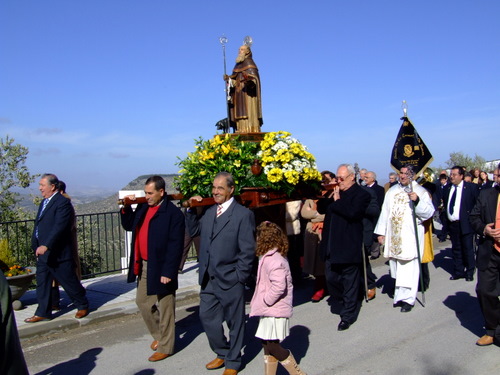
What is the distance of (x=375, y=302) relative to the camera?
808 cm

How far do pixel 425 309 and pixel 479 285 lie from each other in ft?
6.08

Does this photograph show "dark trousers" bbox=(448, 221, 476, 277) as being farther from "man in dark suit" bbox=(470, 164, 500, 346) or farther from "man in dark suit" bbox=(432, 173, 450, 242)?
"man in dark suit" bbox=(470, 164, 500, 346)

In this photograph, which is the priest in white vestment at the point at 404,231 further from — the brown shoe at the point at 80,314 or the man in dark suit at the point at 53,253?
the man in dark suit at the point at 53,253

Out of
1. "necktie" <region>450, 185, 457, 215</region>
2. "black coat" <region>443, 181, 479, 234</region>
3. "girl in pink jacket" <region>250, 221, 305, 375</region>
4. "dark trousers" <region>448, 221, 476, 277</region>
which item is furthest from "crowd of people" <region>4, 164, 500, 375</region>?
"necktie" <region>450, 185, 457, 215</region>

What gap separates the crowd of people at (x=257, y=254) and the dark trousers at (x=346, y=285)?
1 centimetres

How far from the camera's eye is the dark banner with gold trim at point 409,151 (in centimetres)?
866

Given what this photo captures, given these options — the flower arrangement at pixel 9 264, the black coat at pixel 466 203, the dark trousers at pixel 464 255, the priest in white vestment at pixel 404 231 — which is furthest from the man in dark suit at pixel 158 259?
the black coat at pixel 466 203

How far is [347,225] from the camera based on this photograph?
7.00m

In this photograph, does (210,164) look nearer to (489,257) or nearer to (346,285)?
(346,285)

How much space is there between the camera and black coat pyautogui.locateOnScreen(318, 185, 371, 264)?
270 inches

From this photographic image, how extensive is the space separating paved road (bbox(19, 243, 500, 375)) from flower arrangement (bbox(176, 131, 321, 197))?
1.84 meters

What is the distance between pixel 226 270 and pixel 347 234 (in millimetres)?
2309

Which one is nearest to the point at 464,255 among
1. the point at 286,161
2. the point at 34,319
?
the point at 286,161

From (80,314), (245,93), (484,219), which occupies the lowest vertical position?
(80,314)
